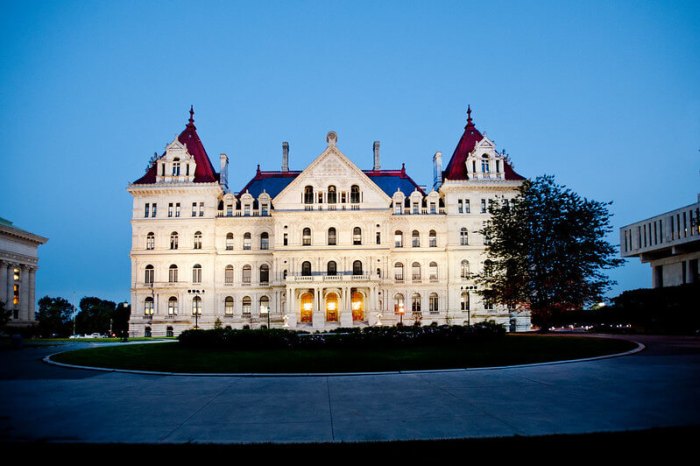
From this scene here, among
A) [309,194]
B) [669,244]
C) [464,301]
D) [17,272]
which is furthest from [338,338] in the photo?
[17,272]

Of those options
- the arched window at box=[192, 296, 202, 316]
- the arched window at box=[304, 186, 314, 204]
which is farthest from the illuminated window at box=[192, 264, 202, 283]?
the arched window at box=[304, 186, 314, 204]

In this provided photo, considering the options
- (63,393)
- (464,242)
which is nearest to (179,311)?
(464,242)

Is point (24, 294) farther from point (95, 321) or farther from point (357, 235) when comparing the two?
point (357, 235)

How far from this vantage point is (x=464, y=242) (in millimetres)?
64750

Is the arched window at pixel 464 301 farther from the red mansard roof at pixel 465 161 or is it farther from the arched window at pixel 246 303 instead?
the arched window at pixel 246 303

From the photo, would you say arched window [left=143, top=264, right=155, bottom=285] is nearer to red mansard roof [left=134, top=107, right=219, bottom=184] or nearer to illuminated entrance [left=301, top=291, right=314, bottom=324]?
red mansard roof [left=134, top=107, right=219, bottom=184]

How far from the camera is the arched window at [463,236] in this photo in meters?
64.7

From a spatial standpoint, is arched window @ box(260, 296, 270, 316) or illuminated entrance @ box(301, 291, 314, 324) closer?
illuminated entrance @ box(301, 291, 314, 324)

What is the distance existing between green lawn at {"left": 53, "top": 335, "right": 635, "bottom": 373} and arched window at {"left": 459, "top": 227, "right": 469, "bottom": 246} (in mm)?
35442

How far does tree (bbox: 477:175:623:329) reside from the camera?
37.2 metres

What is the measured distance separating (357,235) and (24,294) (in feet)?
158

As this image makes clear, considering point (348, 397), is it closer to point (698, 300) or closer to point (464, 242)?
point (698, 300)

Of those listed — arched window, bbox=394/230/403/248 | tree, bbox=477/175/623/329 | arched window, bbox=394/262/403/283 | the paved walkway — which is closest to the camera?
the paved walkway

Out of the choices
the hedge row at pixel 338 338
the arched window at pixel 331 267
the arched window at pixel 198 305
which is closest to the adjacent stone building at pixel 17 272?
the arched window at pixel 198 305
